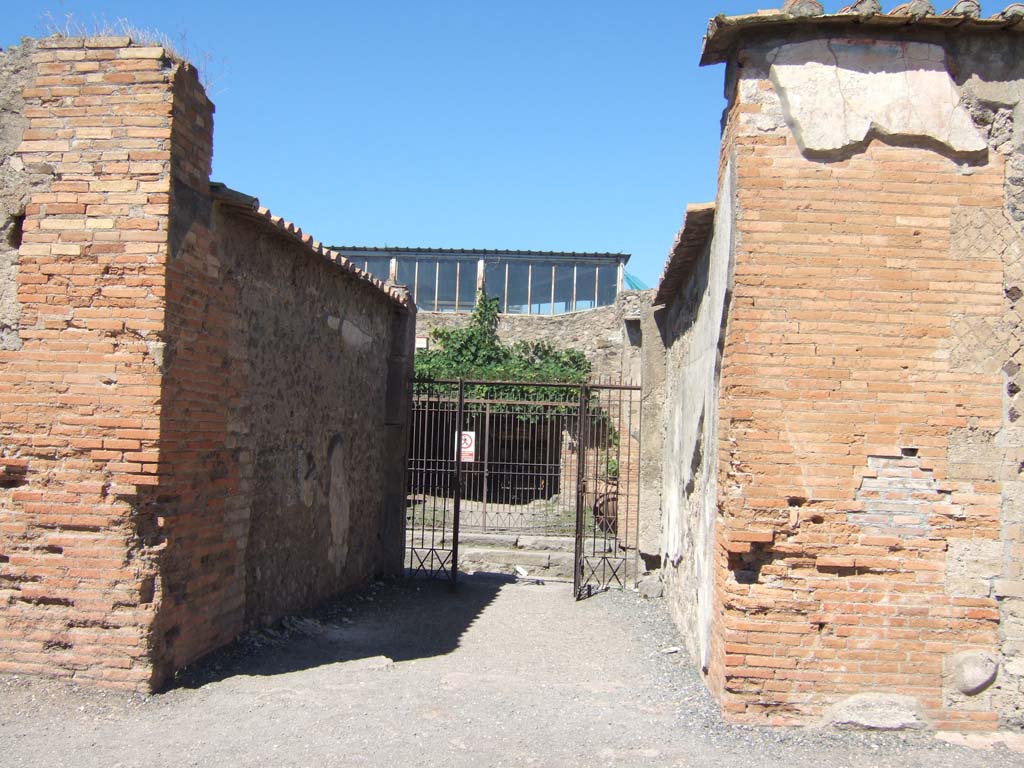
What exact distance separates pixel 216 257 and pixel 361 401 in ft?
13.1

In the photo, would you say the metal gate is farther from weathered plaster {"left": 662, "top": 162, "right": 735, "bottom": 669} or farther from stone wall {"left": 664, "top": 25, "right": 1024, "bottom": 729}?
stone wall {"left": 664, "top": 25, "right": 1024, "bottom": 729}

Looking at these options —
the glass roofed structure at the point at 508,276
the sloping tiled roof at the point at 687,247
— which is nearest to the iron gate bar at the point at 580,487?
the sloping tiled roof at the point at 687,247

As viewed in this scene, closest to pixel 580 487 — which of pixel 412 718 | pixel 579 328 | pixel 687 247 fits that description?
pixel 687 247

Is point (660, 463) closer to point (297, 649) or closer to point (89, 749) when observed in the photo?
point (297, 649)

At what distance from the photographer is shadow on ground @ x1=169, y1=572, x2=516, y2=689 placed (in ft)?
19.7

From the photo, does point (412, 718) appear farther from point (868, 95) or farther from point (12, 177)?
point (868, 95)

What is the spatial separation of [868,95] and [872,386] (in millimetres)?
1705

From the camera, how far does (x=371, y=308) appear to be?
10039 millimetres

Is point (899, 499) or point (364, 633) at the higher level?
point (899, 499)

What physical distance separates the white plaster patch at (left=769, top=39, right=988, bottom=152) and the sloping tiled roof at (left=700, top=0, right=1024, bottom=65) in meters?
0.10

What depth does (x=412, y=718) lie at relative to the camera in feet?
17.2

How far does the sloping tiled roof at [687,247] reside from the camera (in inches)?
241

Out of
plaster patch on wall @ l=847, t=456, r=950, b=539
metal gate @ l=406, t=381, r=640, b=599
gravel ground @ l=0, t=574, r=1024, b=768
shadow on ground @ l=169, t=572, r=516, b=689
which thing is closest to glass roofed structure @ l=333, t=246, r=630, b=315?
metal gate @ l=406, t=381, r=640, b=599

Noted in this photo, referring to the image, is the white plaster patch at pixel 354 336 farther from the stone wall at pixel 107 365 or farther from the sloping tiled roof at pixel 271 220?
the stone wall at pixel 107 365
